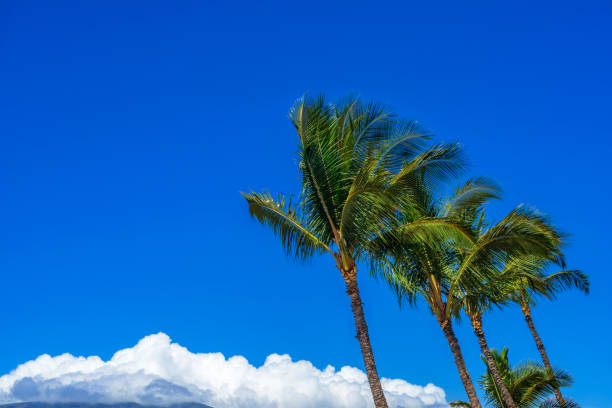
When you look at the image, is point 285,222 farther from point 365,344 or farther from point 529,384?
point 529,384

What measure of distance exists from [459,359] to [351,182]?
23.9 feet

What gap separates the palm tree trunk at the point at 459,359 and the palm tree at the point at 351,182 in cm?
354

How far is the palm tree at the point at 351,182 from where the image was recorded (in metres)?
12.0

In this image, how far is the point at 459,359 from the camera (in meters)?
15.4

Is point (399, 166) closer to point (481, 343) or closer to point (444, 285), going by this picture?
point (444, 285)

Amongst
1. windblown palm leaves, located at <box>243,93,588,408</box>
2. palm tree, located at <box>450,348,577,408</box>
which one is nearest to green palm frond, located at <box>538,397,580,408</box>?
palm tree, located at <box>450,348,577,408</box>

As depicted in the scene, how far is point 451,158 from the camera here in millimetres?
12625

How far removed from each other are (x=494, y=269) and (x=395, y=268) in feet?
9.27

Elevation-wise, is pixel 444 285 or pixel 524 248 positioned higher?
pixel 444 285

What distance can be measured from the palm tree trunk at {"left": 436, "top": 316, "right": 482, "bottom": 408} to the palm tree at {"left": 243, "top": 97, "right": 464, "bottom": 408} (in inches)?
139

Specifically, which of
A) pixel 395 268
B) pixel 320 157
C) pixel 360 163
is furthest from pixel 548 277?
pixel 320 157

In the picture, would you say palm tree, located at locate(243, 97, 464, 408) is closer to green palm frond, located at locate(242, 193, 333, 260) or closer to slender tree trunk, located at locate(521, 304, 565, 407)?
green palm frond, located at locate(242, 193, 333, 260)

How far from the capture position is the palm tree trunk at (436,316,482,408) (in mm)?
14617

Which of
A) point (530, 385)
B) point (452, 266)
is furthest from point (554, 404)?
point (452, 266)
